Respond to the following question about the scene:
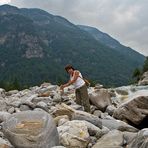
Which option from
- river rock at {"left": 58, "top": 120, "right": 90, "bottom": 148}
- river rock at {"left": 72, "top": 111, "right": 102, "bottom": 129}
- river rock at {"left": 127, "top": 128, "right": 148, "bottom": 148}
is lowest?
river rock at {"left": 58, "top": 120, "right": 90, "bottom": 148}

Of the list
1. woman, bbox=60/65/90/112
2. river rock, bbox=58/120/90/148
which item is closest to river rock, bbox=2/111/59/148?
river rock, bbox=58/120/90/148

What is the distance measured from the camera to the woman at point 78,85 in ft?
53.0

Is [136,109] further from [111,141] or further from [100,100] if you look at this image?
[100,100]

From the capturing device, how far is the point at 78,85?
1667 cm

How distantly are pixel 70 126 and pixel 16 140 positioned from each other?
1.69 m

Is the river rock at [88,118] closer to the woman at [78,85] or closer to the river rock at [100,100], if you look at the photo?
the woman at [78,85]

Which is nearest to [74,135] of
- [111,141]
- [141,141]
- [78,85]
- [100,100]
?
[111,141]

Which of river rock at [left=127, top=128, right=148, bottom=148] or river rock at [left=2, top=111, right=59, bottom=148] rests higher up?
river rock at [left=127, top=128, right=148, bottom=148]

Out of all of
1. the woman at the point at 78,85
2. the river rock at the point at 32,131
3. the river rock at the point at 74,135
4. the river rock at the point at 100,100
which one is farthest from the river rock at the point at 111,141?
the river rock at the point at 100,100

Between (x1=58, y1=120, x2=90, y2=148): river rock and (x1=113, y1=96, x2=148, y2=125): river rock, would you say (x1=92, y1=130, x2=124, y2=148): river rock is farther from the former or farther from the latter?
(x1=113, y1=96, x2=148, y2=125): river rock

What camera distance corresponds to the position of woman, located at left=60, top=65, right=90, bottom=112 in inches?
635

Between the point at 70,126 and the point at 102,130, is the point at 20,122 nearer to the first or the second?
the point at 70,126

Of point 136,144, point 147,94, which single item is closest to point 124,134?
point 136,144

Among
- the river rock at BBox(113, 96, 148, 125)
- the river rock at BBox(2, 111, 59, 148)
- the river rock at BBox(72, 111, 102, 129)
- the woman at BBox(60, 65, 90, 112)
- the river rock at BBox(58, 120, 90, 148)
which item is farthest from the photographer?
the woman at BBox(60, 65, 90, 112)
